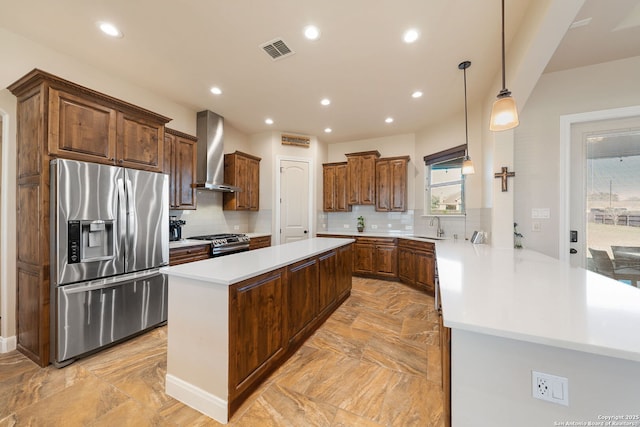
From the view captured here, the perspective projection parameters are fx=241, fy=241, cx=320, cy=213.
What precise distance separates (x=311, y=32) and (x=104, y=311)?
3301 mm

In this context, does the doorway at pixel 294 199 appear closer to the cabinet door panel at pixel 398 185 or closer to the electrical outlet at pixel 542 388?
the cabinet door panel at pixel 398 185

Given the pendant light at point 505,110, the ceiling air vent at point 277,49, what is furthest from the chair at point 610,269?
the ceiling air vent at point 277,49

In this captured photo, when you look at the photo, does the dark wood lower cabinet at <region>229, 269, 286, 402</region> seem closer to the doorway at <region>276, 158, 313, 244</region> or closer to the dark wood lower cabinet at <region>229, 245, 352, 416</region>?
the dark wood lower cabinet at <region>229, 245, 352, 416</region>

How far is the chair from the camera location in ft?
8.52

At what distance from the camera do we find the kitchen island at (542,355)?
84cm

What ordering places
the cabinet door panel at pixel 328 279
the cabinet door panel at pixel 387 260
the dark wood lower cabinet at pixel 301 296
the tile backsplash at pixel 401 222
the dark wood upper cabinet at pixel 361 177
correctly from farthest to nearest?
the dark wood upper cabinet at pixel 361 177
the cabinet door panel at pixel 387 260
the tile backsplash at pixel 401 222
the cabinet door panel at pixel 328 279
the dark wood lower cabinet at pixel 301 296

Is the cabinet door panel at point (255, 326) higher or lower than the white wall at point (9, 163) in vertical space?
lower

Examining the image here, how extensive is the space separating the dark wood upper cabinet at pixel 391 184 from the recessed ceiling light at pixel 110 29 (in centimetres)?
439

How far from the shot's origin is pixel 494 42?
2408 millimetres

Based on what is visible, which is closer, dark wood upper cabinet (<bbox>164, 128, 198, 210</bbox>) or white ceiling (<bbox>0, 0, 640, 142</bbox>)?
white ceiling (<bbox>0, 0, 640, 142</bbox>)

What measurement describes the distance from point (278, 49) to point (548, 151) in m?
3.34

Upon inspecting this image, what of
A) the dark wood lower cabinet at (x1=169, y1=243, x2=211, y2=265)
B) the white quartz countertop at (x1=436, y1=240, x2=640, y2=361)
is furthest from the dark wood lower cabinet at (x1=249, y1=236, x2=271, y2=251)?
the white quartz countertop at (x1=436, y1=240, x2=640, y2=361)

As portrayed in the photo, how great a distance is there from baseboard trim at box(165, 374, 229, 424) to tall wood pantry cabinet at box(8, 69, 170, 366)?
132 cm

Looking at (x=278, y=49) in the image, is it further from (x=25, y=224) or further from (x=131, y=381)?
(x=131, y=381)
